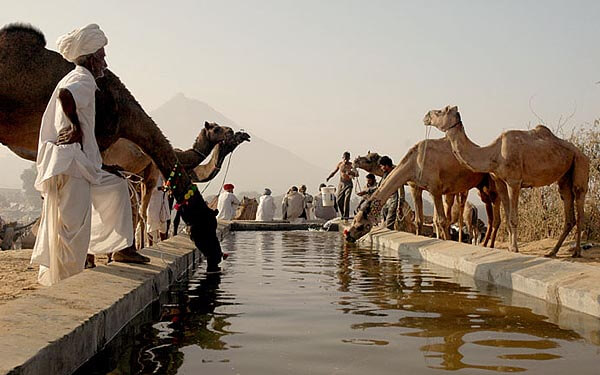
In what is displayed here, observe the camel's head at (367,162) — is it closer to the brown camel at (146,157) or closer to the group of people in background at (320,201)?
the group of people in background at (320,201)

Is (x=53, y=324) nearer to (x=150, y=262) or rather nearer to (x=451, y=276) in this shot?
(x=150, y=262)

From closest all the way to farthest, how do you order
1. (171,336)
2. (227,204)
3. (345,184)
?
1. (171,336)
2. (345,184)
3. (227,204)

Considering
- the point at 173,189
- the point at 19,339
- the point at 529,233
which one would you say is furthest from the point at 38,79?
the point at 529,233

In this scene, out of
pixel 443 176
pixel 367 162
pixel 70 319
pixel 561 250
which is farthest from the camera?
pixel 367 162

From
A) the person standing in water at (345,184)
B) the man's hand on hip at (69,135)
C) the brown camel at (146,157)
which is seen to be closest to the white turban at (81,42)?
the man's hand on hip at (69,135)

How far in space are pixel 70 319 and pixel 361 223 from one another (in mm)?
9446

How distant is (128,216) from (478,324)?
10.7ft

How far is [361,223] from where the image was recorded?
1323 centimetres

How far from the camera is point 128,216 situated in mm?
6637

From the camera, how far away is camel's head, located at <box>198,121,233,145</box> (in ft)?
46.8

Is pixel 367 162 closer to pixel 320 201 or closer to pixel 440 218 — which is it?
pixel 440 218

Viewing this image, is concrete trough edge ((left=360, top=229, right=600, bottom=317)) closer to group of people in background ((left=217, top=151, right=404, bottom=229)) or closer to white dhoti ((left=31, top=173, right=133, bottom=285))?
white dhoti ((left=31, top=173, right=133, bottom=285))

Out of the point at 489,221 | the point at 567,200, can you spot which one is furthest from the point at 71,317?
the point at 489,221

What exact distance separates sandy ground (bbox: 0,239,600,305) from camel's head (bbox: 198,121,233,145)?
13.5ft
